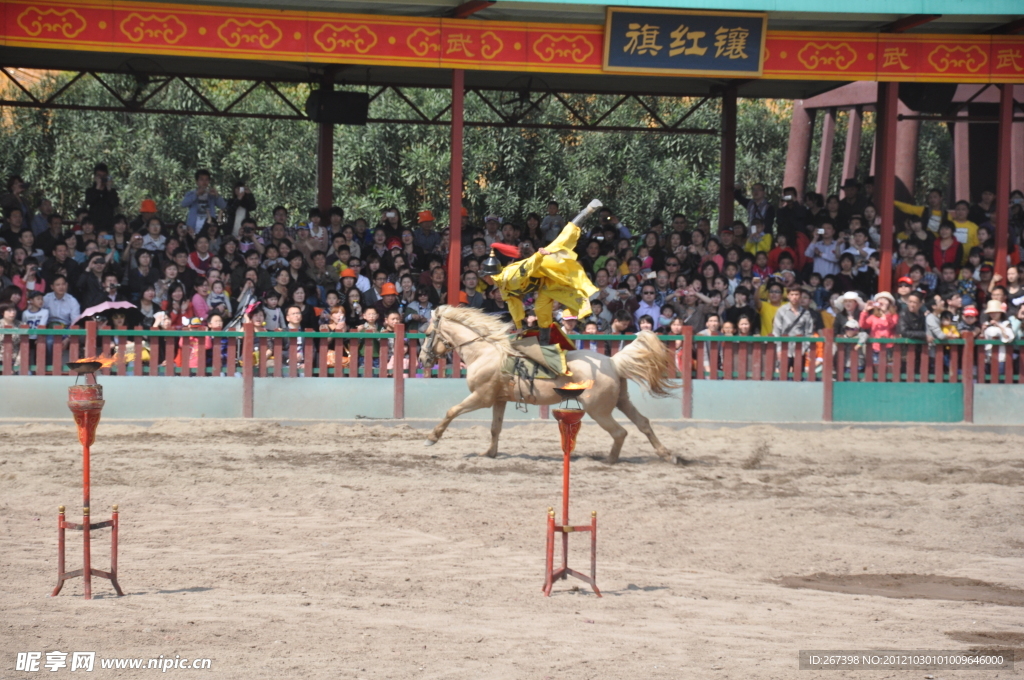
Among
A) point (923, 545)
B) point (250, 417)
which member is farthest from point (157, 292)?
point (923, 545)

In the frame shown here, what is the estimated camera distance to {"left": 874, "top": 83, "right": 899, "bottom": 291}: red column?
15.3 meters

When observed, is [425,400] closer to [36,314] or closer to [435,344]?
[435,344]

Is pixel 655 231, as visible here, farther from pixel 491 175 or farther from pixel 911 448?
pixel 491 175

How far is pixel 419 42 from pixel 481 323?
15.6ft

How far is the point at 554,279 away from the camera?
10648 millimetres

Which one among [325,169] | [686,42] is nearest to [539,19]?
[686,42]

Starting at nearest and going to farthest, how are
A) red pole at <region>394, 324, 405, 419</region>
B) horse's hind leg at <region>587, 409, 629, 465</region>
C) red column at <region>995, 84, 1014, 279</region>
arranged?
horse's hind leg at <region>587, 409, 629, 465</region> < red pole at <region>394, 324, 405, 419</region> < red column at <region>995, 84, 1014, 279</region>

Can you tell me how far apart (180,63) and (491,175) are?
1221 cm

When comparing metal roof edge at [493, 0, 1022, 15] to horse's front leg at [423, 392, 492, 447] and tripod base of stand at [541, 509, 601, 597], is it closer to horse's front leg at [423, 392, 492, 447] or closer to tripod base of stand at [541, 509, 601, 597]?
horse's front leg at [423, 392, 492, 447]

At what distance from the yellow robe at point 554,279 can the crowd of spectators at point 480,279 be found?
10.4 ft

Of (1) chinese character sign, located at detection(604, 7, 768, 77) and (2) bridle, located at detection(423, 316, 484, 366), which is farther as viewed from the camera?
(1) chinese character sign, located at detection(604, 7, 768, 77)

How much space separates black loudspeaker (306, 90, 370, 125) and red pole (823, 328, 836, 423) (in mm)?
8599

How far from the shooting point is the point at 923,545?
27.8ft

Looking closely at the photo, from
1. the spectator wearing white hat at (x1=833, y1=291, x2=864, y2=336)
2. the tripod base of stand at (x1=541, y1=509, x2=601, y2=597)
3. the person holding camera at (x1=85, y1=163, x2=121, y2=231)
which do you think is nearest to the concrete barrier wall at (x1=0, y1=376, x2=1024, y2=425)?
the spectator wearing white hat at (x1=833, y1=291, x2=864, y2=336)
